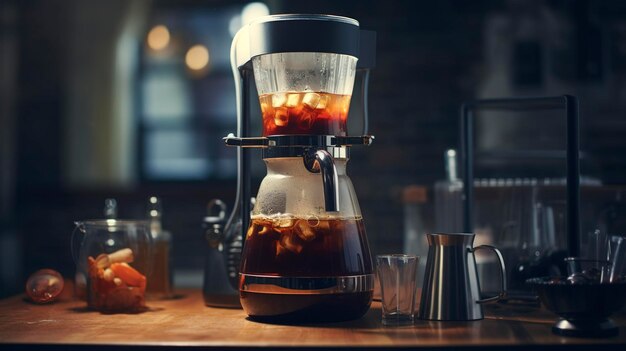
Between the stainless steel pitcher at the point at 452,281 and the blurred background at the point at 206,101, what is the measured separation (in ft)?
9.21

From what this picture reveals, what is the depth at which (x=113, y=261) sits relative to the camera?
53.3 inches

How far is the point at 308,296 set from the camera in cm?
117

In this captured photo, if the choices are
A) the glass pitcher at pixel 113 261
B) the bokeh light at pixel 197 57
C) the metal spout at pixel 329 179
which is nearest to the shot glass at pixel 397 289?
the metal spout at pixel 329 179

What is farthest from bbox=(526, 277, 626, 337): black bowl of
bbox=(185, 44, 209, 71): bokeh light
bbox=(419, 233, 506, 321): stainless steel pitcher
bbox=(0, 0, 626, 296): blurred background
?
bbox=(185, 44, 209, 71): bokeh light

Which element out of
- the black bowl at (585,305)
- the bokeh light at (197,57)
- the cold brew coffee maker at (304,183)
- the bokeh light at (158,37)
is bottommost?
the black bowl at (585,305)

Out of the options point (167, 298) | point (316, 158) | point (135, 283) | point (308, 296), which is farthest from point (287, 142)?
point (167, 298)

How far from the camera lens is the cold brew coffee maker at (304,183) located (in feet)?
3.85

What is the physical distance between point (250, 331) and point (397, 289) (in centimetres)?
22

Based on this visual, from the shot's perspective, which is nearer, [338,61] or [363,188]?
[338,61]

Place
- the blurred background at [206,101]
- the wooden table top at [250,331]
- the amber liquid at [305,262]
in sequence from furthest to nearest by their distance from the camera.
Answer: the blurred background at [206,101]
the amber liquid at [305,262]
the wooden table top at [250,331]

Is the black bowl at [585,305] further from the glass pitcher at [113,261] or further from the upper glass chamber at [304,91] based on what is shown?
the glass pitcher at [113,261]

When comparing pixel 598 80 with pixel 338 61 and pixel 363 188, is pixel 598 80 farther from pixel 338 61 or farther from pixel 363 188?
pixel 338 61

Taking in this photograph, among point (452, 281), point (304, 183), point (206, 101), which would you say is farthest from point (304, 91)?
point (206, 101)

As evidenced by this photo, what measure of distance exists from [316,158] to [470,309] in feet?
1.04
